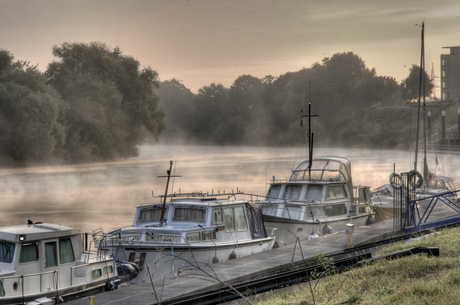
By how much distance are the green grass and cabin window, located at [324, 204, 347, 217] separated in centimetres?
1138

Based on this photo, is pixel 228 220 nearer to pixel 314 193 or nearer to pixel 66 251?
pixel 66 251

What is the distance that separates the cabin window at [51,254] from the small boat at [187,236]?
183 centimetres

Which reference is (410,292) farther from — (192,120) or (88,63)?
(192,120)

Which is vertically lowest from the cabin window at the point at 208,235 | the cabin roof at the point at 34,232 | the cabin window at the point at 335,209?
the cabin window at the point at 335,209

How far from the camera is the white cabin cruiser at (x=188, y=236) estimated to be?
1534 centimetres

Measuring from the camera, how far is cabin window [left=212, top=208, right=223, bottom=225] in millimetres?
17131

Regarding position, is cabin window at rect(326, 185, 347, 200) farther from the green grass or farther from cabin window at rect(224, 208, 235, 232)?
the green grass

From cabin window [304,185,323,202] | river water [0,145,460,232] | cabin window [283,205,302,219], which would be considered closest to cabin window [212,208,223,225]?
cabin window [283,205,302,219]

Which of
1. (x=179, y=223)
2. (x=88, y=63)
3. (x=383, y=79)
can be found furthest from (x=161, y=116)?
(x=383, y=79)

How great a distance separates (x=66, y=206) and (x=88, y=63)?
30.9 meters

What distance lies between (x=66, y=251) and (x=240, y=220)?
6827mm

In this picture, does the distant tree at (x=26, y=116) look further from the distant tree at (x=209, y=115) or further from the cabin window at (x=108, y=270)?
the distant tree at (x=209, y=115)

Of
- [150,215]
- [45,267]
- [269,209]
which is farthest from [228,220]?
[45,267]

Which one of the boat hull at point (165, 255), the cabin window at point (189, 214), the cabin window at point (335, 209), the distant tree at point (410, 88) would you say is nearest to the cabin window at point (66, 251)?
the boat hull at point (165, 255)
